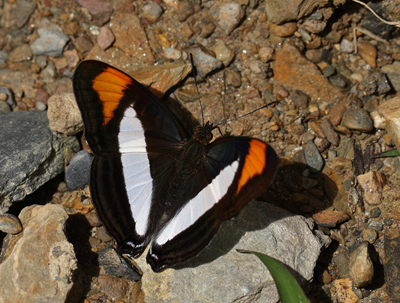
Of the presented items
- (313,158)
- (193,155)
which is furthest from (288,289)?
(313,158)

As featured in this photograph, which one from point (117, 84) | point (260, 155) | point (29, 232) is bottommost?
point (29, 232)

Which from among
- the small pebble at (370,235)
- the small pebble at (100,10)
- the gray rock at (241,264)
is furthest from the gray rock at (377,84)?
the small pebble at (100,10)

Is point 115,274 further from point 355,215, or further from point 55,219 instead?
point 355,215

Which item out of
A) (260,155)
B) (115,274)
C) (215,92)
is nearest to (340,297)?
(260,155)

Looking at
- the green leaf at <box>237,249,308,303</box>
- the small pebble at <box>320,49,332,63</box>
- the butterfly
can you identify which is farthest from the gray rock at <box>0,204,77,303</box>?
the small pebble at <box>320,49,332,63</box>

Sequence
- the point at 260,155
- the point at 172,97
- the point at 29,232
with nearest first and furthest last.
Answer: the point at 260,155 < the point at 29,232 < the point at 172,97

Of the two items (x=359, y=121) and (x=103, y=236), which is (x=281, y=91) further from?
(x=103, y=236)

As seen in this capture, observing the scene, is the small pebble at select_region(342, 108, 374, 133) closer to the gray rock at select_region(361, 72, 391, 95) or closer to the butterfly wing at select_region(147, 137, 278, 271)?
the gray rock at select_region(361, 72, 391, 95)
